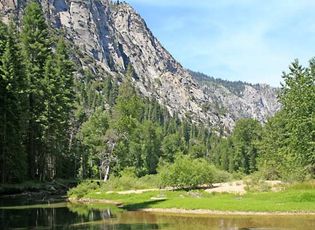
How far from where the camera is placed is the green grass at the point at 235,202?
3763cm

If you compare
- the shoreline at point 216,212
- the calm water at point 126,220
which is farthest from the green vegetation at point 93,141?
the calm water at point 126,220

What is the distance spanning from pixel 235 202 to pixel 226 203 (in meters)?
0.81

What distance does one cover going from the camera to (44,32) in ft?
244

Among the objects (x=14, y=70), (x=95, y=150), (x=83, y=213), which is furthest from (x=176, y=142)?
(x=83, y=213)

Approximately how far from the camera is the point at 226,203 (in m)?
40.9

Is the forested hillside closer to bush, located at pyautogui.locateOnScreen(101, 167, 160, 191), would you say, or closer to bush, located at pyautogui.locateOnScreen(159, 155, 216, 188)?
bush, located at pyautogui.locateOnScreen(159, 155, 216, 188)

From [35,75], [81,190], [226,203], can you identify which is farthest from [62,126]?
[226,203]

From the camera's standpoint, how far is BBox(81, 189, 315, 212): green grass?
3763 centimetres

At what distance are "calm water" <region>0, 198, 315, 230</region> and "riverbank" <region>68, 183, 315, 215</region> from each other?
2564mm

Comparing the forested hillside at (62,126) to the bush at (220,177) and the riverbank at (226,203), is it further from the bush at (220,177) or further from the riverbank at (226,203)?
the riverbank at (226,203)

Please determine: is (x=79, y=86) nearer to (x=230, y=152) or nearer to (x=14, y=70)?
(x=230, y=152)

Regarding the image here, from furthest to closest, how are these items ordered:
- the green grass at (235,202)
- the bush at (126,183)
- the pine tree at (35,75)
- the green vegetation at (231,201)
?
the pine tree at (35,75)
the bush at (126,183)
the green vegetation at (231,201)
the green grass at (235,202)

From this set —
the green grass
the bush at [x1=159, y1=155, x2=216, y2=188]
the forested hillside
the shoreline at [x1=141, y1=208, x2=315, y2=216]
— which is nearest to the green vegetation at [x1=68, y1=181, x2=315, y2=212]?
the green grass

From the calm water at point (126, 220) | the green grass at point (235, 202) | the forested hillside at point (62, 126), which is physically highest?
the forested hillside at point (62, 126)
